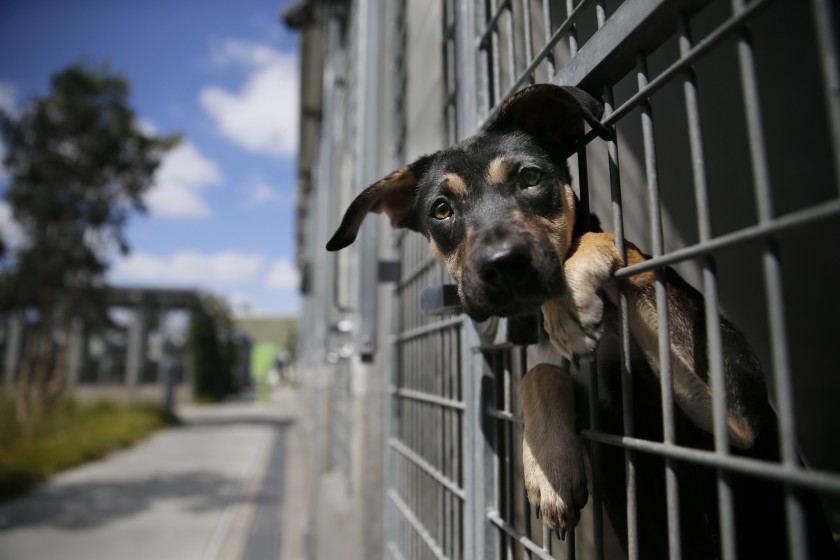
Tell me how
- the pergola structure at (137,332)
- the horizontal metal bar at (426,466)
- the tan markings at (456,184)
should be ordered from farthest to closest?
the pergola structure at (137,332), the horizontal metal bar at (426,466), the tan markings at (456,184)

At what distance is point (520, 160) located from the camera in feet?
4.72

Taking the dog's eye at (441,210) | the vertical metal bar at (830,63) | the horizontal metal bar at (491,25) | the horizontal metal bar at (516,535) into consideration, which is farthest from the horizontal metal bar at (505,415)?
the horizontal metal bar at (491,25)

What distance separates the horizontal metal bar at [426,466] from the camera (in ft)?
6.25

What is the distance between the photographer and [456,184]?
61.1 inches

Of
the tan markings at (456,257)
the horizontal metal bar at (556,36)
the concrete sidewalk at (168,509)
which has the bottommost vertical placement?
the concrete sidewalk at (168,509)

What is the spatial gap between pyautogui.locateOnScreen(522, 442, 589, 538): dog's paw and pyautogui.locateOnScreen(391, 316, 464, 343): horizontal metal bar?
788mm

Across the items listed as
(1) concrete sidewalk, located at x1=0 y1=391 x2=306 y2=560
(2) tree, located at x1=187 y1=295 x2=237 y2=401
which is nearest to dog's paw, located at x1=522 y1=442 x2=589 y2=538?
(1) concrete sidewalk, located at x1=0 y1=391 x2=306 y2=560

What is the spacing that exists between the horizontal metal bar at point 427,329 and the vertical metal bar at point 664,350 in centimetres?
102

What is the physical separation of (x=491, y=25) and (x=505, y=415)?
1249 millimetres

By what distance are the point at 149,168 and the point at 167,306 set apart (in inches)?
632

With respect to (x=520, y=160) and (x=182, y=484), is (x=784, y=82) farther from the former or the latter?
(x=182, y=484)

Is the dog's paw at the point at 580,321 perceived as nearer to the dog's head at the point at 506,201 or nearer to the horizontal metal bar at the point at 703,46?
the dog's head at the point at 506,201

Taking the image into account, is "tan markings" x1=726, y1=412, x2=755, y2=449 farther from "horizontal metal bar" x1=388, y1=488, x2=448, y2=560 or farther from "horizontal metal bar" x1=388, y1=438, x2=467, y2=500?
"horizontal metal bar" x1=388, y1=488, x2=448, y2=560

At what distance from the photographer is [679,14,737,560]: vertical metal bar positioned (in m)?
0.78
